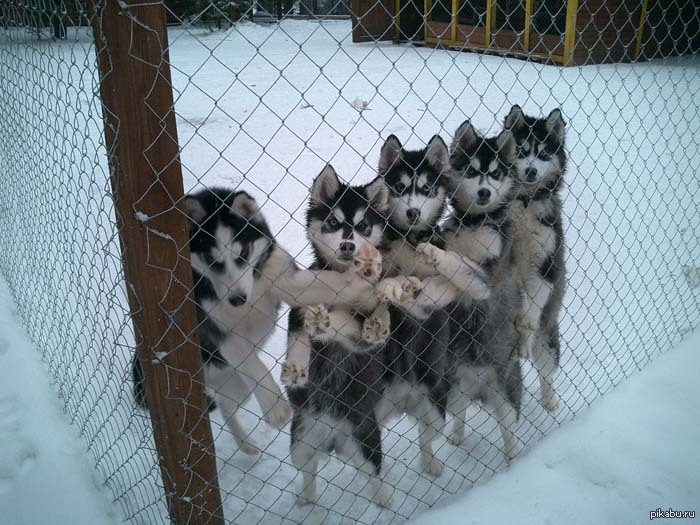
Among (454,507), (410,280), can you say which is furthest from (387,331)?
(454,507)

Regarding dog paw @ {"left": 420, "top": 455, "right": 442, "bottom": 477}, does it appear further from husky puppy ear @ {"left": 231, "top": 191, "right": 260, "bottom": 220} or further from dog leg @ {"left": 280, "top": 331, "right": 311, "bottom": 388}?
husky puppy ear @ {"left": 231, "top": 191, "right": 260, "bottom": 220}

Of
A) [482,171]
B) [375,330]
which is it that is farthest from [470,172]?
[375,330]

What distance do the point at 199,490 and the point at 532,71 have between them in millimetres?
10938

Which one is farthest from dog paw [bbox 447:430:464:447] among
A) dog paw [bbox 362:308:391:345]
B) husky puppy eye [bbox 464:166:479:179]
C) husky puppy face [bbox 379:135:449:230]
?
husky puppy eye [bbox 464:166:479:179]

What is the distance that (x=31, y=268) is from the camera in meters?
4.43

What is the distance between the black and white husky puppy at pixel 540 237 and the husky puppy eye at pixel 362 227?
113 centimetres

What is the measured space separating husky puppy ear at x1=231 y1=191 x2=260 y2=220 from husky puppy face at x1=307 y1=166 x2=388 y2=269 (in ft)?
1.15

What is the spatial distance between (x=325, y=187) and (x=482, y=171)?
0.96 metres

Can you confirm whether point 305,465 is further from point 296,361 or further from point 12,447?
point 12,447

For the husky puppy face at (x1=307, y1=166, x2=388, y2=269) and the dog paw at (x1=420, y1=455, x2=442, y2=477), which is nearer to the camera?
the husky puppy face at (x1=307, y1=166, x2=388, y2=269)

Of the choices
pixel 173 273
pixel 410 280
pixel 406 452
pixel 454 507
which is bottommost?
pixel 406 452

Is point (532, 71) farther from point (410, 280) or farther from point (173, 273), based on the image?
point (173, 273)

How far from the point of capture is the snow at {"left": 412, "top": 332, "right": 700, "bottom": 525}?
2.53m

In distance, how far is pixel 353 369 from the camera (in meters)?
2.77
